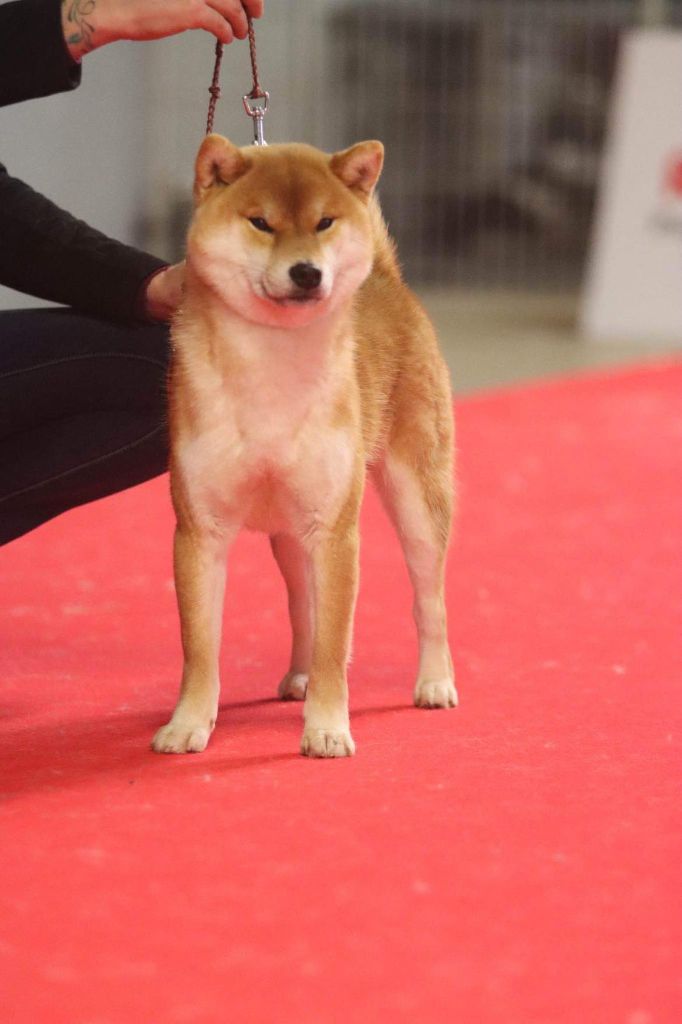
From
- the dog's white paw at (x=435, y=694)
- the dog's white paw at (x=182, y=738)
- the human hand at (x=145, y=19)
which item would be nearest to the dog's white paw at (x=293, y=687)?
the dog's white paw at (x=435, y=694)

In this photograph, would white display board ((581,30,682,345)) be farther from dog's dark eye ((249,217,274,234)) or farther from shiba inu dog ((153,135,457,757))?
dog's dark eye ((249,217,274,234))

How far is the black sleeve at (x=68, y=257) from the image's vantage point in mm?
2230

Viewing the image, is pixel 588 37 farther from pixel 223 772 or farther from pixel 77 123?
pixel 223 772

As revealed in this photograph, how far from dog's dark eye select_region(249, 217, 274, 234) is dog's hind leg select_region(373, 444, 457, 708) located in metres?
0.49

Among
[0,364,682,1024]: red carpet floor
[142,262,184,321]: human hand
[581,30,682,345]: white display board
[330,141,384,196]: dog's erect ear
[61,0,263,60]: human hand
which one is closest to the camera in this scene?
[0,364,682,1024]: red carpet floor

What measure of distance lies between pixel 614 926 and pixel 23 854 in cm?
62

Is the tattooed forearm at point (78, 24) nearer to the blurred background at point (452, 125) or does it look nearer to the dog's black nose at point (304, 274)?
the dog's black nose at point (304, 274)

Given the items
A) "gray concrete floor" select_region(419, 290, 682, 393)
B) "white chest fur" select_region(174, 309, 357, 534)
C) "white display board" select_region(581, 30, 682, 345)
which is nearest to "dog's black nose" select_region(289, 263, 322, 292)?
"white chest fur" select_region(174, 309, 357, 534)

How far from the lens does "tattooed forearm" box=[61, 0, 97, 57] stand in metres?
2.03

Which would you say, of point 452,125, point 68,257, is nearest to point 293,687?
point 68,257

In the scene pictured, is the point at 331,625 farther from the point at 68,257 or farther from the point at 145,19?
the point at 145,19

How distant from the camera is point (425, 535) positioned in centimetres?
216

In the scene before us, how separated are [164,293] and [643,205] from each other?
17.5 feet

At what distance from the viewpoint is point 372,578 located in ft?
9.77
